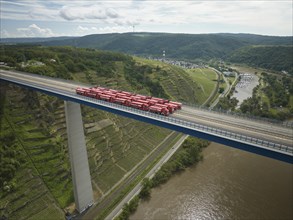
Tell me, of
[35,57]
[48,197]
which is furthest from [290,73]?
[48,197]

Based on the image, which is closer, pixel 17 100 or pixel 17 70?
pixel 17 100

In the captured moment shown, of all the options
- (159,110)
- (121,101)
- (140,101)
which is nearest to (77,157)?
(121,101)

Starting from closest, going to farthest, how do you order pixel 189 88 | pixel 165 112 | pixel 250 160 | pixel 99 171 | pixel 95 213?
pixel 165 112 → pixel 95 213 → pixel 99 171 → pixel 250 160 → pixel 189 88

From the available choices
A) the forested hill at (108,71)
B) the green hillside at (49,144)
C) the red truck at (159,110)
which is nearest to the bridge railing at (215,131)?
the red truck at (159,110)

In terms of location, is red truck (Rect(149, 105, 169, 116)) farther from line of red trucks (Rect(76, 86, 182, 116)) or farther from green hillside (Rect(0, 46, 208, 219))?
green hillside (Rect(0, 46, 208, 219))

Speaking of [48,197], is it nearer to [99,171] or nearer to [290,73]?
[99,171]

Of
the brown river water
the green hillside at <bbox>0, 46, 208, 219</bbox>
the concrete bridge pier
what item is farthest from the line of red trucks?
the brown river water
